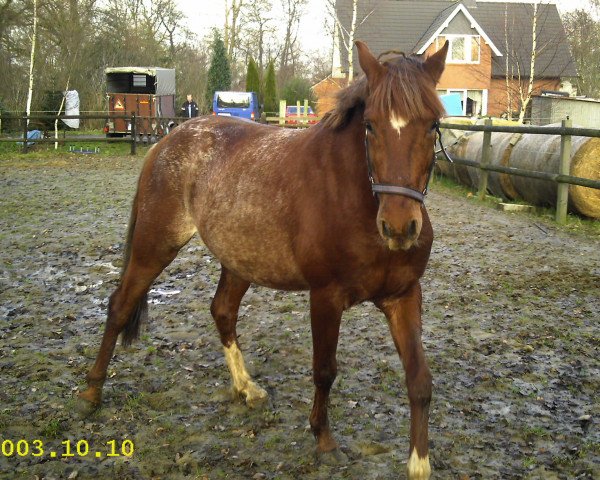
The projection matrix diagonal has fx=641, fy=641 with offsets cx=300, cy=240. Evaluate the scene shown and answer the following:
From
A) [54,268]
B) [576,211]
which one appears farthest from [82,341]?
[576,211]

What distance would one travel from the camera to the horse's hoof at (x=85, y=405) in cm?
374

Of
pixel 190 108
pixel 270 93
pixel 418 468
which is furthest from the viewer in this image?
pixel 270 93

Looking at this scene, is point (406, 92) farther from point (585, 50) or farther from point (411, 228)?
point (585, 50)

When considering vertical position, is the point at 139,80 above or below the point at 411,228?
above

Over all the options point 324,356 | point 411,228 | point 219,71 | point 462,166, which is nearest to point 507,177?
point 462,166

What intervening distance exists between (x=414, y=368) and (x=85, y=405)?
2.00 meters

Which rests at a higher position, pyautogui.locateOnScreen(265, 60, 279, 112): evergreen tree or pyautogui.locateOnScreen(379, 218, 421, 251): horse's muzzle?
pyautogui.locateOnScreen(265, 60, 279, 112): evergreen tree

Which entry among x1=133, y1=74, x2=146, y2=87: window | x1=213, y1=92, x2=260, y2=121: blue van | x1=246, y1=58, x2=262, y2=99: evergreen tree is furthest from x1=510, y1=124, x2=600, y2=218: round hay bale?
x1=246, y1=58, x2=262, y2=99: evergreen tree

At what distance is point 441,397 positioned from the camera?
154 inches

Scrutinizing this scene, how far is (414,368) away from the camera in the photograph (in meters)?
2.98

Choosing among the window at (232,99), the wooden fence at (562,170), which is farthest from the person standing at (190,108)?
the wooden fence at (562,170)

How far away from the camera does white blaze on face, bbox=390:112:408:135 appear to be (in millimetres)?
2701

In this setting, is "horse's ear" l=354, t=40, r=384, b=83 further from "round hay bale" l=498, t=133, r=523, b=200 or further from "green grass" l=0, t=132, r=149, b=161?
"green grass" l=0, t=132, r=149, b=161

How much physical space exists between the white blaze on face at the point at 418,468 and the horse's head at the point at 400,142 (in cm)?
96
